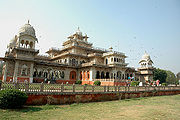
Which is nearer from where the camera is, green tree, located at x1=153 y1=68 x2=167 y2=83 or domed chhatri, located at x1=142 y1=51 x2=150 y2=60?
domed chhatri, located at x1=142 y1=51 x2=150 y2=60

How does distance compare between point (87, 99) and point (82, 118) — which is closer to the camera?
Result: point (82, 118)

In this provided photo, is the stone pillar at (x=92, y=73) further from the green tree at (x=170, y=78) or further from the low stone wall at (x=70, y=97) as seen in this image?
the green tree at (x=170, y=78)

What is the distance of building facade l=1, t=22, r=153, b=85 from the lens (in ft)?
86.0

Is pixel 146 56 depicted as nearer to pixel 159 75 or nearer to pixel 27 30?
pixel 159 75

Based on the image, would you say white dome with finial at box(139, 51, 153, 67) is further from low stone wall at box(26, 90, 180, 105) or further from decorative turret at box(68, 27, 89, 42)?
low stone wall at box(26, 90, 180, 105)

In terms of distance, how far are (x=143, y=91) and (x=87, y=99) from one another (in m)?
9.90

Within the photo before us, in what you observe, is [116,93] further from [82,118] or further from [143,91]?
[82,118]

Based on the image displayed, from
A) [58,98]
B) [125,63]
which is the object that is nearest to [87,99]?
[58,98]

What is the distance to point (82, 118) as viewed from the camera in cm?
838

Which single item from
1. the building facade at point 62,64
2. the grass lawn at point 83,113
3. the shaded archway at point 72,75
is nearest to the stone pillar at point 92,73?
the building facade at point 62,64

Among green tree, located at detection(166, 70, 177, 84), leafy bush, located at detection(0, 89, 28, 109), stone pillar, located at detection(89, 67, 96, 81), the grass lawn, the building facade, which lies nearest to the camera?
the grass lawn

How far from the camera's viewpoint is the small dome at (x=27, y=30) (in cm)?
2669

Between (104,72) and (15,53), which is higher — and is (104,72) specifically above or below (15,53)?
below

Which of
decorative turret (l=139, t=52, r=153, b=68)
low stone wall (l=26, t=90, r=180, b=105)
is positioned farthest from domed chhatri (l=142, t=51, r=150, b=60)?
low stone wall (l=26, t=90, r=180, b=105)
